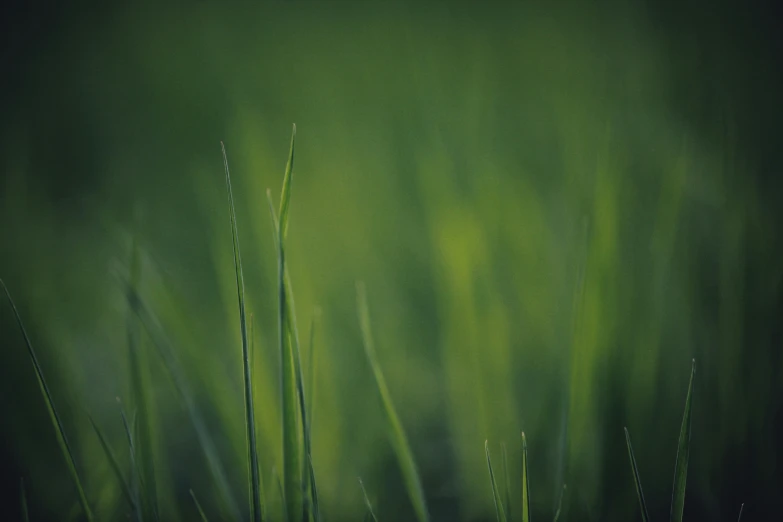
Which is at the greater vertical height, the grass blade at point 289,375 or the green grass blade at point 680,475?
the grass blade at point 289,375

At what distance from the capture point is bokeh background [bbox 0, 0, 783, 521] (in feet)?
1.28

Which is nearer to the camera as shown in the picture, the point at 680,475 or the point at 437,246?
the point at 680,475

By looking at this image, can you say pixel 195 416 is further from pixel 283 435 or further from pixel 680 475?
pixel 680 475

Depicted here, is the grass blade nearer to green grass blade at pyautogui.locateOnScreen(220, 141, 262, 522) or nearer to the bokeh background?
green grass blade at pyautogui.locateOnScreen(220, 141, 262, 522)

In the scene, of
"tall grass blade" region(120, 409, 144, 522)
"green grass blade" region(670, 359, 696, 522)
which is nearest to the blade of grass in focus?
"tall grass blade" region(120, 409, 144, 522)

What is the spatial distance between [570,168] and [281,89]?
25.4 inches

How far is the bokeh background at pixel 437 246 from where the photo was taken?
1.28 ft

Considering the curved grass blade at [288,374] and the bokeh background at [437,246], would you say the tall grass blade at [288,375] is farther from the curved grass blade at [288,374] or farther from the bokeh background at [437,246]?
the bokeh background at [437,246]

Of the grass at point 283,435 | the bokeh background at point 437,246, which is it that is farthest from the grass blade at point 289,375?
the bokeh background at point 437,246

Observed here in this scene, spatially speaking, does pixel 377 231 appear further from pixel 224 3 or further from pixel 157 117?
pixel 224 3

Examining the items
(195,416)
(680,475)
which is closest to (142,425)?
(195,416)

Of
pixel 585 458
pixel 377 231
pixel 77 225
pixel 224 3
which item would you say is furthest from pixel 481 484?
pixel 224 3

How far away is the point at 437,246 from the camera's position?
54cm

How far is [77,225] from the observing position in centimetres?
75
